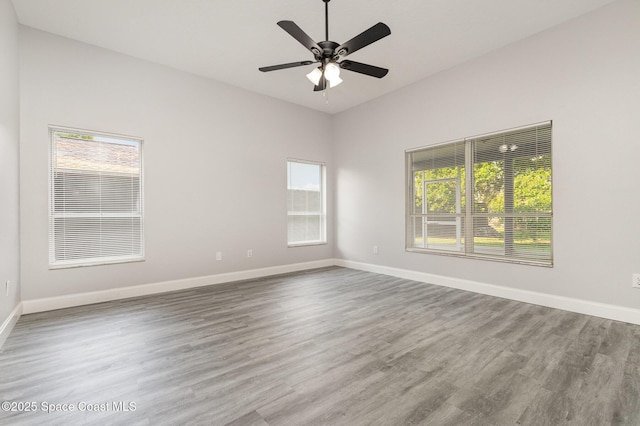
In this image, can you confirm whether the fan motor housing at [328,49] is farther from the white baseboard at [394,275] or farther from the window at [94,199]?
the white baseboard at [394,275]

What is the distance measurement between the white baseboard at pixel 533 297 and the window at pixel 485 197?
1.29 feet

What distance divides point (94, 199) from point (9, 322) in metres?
1.59

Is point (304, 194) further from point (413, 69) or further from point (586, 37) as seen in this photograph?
point (586, 37)

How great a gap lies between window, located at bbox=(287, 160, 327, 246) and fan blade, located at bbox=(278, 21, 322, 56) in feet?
10.1

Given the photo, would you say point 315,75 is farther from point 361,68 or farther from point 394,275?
point 394,275

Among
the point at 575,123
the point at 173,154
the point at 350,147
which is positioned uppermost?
the point at 350,147

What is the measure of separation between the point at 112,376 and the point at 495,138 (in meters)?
4.80

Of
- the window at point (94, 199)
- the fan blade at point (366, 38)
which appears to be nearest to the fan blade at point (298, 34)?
the fan blade at point (366, 38)

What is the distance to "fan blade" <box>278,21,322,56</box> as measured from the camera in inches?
94.5

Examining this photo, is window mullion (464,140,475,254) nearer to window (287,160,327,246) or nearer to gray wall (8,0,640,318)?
gray wall (8,0,640,318)

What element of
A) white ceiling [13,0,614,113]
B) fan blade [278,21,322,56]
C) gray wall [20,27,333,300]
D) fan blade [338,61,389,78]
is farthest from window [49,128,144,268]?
fan blade [338,61,389,78]

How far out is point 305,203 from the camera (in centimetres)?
600

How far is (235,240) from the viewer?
16.2 ft

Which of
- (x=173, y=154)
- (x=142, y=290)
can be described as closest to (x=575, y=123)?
(x=173, y=154)
